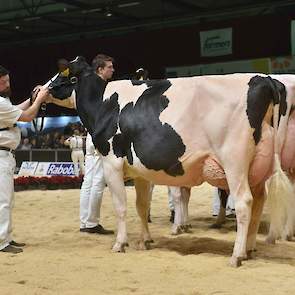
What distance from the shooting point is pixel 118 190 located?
5660 mm

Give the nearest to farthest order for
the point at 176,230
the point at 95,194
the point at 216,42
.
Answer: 1. the point at 176,230
2. the point at 95,194
3. the point at 216,42

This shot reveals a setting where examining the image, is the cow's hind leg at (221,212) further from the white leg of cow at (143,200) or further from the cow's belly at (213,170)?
the cow's belly at (213,170)

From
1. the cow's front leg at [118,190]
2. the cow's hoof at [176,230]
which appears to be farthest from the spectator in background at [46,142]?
the cow's front leg at [118,190]

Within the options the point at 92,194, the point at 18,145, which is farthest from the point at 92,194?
the point at 18,145

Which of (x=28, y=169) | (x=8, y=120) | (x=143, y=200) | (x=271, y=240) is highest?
(x=8, y=120)

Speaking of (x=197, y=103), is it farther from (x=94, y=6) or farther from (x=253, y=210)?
(x=94, y=6)

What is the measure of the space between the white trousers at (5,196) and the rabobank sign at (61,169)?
27.1ft

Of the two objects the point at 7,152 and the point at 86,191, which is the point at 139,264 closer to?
the point at 7,152

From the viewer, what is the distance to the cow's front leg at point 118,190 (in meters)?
5.57

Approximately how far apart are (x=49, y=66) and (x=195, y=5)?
216 inches

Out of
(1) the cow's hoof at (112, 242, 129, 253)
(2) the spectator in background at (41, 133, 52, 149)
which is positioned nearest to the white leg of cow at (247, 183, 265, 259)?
(1) the cow's hoof at (112, 242, 129, 253)

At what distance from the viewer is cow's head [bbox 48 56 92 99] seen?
19.8ft

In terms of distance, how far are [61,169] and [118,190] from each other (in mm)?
8554

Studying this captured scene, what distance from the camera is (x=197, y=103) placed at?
16.7 ft
